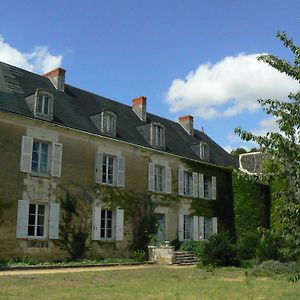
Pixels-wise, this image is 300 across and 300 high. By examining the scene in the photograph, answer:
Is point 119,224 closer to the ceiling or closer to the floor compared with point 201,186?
closer to the floor

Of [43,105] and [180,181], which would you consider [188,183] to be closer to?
[180,181]

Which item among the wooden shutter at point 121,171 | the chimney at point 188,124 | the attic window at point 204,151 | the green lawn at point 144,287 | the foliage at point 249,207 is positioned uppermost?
the chimney at point 188,124

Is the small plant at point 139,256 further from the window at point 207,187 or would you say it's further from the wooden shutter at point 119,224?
the window at point 207,187

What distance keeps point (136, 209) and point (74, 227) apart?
354cm

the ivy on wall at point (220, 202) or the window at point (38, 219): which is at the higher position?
the ivy on wall at point (220, 202)

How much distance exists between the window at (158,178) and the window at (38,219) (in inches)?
238

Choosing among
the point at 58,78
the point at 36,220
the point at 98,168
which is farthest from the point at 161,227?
the point at 58,78

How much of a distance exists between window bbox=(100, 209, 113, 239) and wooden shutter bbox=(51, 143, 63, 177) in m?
2.95

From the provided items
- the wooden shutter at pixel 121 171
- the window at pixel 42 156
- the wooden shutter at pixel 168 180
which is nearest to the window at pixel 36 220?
the window at pixel 42 156

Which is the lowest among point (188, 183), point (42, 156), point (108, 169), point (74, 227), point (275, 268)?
point (275, 268)

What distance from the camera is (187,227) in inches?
918

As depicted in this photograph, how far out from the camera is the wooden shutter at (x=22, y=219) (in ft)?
52.9

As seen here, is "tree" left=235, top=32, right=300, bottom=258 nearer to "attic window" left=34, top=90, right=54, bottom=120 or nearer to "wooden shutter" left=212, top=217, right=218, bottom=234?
"attic window" left=34, top=90, right=54, bottom=120

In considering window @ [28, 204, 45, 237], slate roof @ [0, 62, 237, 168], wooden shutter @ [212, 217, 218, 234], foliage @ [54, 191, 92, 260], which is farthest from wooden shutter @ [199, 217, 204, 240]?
window @ [28, 204, 45, 237]
